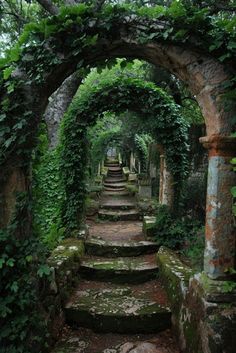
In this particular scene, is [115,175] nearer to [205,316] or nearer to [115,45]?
[115,45]

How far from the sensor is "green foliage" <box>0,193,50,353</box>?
125 inches

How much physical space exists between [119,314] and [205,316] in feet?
4.95

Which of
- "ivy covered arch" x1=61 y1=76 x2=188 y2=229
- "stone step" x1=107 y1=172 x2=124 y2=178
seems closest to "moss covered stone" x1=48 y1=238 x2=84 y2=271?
"ivy covered arch" x1=61 y1=76 x2=188 y2=229

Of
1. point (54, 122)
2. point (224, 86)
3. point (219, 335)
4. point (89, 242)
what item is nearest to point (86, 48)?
point (224, 86)

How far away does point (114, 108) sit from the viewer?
277 inches

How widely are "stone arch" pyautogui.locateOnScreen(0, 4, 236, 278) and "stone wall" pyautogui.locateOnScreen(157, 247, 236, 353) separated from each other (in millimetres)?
198

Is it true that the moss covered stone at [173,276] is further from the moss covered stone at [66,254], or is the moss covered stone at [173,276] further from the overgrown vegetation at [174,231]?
the moss covered stone at [66,254]

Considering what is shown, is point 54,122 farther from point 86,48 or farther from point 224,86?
point 224,86

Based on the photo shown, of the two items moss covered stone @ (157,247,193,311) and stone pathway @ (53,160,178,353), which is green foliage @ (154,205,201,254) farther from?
moss covered stone @ (157,247,193,311)

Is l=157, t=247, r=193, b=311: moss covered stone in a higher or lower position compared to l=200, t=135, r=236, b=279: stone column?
lower

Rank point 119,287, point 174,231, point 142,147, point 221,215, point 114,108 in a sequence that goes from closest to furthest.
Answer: point 221,215
point 119,287
point 174,231
point 114,108
point 142,147

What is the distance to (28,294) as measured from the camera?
3320 millimetres

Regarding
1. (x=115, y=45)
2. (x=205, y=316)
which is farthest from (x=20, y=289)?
(x=115, y=45)

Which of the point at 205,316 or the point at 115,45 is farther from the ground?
the point at 115,45
